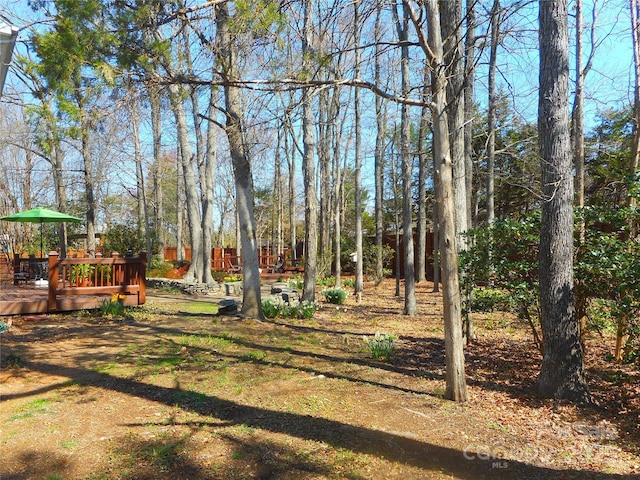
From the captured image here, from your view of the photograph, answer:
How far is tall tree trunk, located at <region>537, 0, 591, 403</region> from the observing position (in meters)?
Result: 4.26

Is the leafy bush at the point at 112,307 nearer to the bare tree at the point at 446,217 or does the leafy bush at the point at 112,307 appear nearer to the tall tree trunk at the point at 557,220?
the bare tree at the point at 446,217

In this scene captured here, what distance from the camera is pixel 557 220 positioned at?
169 inches

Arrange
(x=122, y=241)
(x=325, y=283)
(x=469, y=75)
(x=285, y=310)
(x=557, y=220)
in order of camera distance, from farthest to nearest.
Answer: (x=122, y=241), (x=325, y=283), (x=285, y=310), (x=469, y=75), (x=557, y=220)

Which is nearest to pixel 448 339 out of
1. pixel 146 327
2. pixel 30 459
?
pixel 30 459

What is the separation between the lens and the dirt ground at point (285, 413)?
2.98m

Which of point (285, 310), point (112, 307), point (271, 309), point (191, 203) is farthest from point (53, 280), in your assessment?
point (191, 203)

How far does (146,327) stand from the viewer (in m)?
7.39

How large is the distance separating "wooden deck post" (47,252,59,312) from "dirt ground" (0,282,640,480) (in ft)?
3.52

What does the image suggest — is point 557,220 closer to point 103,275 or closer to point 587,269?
point 587,269

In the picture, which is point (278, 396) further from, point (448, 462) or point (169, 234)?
point (169, 234)

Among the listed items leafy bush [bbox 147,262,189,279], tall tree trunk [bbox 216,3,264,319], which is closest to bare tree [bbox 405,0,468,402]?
tall tree trunk [bbox 216,3,264,319]

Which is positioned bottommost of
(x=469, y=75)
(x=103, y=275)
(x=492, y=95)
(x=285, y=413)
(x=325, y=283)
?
(x=285, y=413)

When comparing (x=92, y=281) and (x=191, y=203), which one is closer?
(x=92, y=281)

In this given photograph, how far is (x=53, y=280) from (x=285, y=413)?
19.8 feet
